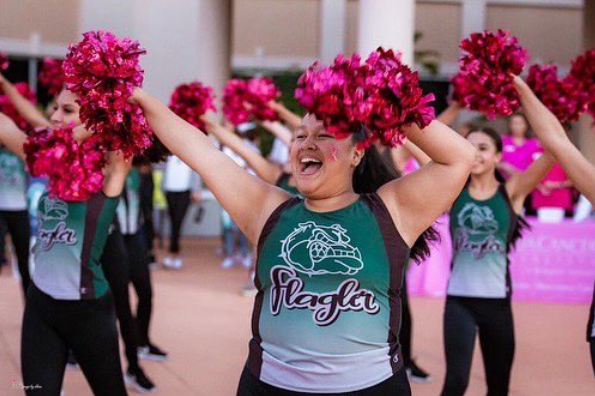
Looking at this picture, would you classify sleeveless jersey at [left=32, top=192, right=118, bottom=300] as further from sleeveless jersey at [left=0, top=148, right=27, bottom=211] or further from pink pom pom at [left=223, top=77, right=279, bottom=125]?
sleeveless jersey at [left=0, top=148, right=27, bottom=211]

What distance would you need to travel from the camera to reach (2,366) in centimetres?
668

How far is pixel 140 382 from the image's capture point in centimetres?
612

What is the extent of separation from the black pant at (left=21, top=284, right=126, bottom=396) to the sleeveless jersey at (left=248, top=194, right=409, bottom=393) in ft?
4.69

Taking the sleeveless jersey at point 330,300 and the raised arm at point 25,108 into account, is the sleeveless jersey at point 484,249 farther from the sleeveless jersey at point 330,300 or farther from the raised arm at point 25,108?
the raised arm at point 25,108

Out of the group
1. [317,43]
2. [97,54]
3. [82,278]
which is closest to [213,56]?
[317,43]

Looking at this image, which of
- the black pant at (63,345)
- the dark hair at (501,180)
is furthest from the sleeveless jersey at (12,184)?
the dark hair at (501,180)

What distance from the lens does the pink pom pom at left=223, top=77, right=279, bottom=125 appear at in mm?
6086

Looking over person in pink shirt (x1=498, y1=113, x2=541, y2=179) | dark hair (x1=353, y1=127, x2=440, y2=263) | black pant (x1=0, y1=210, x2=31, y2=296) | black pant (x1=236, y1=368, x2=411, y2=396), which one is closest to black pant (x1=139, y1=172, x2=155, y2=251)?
black pant (x1=0, y1=210, x2=31, y2=296)

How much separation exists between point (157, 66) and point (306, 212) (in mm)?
13605

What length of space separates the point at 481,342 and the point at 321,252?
8.50ft

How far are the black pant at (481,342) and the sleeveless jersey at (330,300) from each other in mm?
2158

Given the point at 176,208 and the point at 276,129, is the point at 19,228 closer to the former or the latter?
the point at 276,129

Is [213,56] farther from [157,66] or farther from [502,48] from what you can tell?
[502,48]

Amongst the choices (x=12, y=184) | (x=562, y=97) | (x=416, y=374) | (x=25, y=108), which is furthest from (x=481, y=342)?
(x=12, y=184)
